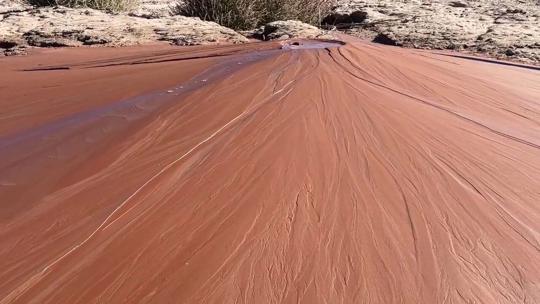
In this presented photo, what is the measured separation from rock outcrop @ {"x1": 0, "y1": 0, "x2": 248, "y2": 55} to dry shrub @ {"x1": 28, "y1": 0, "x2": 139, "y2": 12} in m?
1.23

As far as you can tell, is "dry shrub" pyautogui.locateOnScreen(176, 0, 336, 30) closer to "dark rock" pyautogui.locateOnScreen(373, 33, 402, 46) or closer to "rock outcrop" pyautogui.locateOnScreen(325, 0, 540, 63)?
"rock outcrop" pyautogui.locateOnScreen(325, 0, 540, 63)

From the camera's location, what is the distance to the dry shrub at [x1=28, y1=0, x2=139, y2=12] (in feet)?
22.1

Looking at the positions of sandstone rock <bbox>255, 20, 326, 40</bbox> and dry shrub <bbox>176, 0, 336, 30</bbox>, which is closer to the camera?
sandstone rock <bbox>255, 20, 326, 40</bbox>

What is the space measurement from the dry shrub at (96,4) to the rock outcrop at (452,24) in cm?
318

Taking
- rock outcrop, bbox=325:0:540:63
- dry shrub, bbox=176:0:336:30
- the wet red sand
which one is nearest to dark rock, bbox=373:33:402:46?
rock outcrop, bbox=325:0:540:63

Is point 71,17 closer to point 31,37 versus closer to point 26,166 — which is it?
point 31,37

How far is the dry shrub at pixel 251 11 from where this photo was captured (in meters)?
6.58

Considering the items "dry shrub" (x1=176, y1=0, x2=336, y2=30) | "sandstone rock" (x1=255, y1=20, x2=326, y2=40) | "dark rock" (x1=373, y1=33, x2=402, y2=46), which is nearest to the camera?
"sandstone rock" (x1=255, y1=20, x2=326, y2=40)

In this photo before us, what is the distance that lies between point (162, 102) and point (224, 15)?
14.3 ft

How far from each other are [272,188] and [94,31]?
396 cm

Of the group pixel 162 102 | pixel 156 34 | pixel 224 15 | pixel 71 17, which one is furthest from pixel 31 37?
pixel 162 102

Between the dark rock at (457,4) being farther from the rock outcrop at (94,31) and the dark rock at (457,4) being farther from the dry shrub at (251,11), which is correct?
the rock outcrop at (94,31)

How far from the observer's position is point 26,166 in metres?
1.97

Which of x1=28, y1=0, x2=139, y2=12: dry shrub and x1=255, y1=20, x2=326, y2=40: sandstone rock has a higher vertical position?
x1=28, y1=0, x2=139, y2=12: dry shrub
